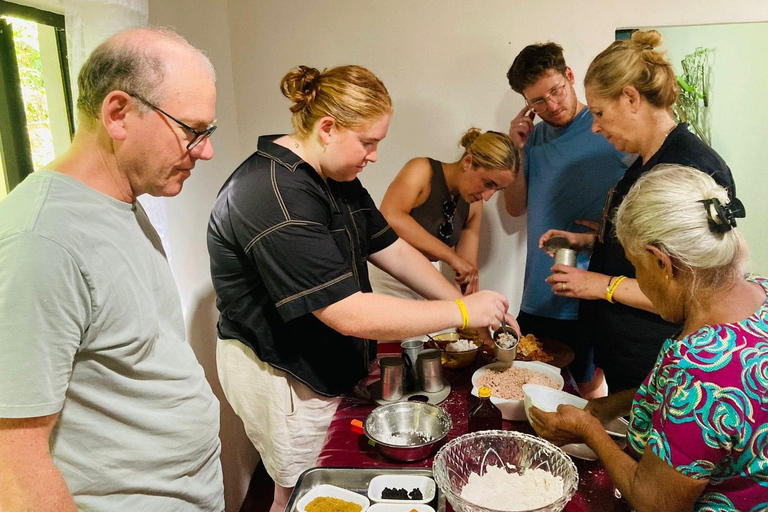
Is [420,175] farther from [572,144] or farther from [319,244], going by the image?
[319,244]

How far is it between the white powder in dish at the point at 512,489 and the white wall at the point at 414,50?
1.62m

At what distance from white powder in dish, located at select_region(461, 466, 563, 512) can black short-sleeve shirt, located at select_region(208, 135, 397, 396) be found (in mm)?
546

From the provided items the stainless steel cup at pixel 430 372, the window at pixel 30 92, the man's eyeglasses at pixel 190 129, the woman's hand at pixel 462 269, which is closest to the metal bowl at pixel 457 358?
the stainless steel cup at pixel 430 372

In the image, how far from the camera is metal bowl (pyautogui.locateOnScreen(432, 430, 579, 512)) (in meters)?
1.23

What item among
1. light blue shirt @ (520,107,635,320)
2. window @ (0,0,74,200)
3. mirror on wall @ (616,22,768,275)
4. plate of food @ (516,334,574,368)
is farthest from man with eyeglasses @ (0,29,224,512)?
mirror on wall @ (616,22,768,275)

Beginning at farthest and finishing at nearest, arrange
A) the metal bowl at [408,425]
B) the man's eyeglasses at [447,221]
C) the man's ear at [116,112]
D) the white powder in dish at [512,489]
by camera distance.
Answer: the man's eyeglasses at [447,221]
the metal bowl at [408,425]
the white powder in dish at [512,489]
the man's ear at [116,112]

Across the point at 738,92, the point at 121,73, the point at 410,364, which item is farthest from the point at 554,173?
the point at 121,73

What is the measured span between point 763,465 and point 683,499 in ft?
0.51

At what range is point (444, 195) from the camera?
2564 millimetres

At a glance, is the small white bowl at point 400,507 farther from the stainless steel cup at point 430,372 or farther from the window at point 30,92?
the window at point 30,92

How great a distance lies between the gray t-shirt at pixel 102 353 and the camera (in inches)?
30.9

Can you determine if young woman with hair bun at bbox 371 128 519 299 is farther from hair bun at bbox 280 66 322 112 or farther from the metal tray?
the metal tray

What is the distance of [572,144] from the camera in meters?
2.48

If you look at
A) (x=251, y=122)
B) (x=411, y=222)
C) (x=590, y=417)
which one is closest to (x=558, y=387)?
(x=590, y=417)
